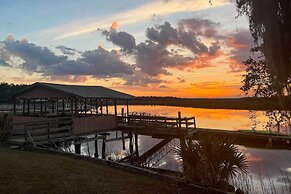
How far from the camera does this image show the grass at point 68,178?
10.4m

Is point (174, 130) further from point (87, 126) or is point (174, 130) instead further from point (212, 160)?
point (212, 160)

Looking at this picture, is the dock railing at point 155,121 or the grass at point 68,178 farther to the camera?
the dock railing at point 155,121

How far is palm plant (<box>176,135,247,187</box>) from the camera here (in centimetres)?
1070

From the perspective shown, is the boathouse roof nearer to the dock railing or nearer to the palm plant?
the dock railing

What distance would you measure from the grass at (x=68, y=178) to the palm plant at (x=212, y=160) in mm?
1140

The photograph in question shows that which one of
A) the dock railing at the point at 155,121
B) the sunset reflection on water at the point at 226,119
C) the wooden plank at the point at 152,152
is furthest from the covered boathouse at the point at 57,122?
the sunset reflection on water at the point at 226,119

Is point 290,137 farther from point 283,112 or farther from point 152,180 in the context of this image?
point 152,180

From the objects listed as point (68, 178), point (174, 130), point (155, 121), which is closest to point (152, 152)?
point (155, 121)

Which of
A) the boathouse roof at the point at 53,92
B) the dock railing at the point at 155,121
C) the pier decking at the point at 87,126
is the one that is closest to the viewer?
the pier decking at the point at 87,126

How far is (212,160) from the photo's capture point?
10.8 metres

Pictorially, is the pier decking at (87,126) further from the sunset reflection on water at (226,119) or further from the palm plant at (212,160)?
the palm plant at (212,160)

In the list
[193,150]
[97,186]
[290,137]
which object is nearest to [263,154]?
[290,137]

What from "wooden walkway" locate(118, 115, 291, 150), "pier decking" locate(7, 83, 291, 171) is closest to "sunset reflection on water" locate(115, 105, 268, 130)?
"wooden walkway" locate(118, 115, 291, 150)

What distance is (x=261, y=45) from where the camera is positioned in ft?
31.8
